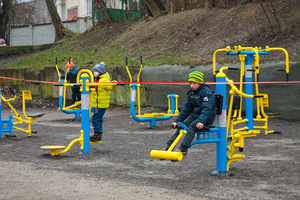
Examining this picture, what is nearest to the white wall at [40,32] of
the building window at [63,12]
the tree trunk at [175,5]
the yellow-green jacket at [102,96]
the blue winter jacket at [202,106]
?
the tree trunk at [175,5]

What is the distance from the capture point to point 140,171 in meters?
5.30

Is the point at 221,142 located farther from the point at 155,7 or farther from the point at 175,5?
the point at 155,7

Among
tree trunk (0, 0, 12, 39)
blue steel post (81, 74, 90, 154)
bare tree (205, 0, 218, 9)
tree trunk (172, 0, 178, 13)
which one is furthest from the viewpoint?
tree trunk (0, 0, 12, 39)

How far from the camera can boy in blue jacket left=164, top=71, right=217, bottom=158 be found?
15.6 ft

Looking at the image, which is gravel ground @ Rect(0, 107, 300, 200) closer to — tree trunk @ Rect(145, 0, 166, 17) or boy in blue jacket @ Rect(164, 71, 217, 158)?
boy in blue jacket @ Rect(164, 71, 217, 158)

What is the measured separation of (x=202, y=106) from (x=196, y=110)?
7.5 inches

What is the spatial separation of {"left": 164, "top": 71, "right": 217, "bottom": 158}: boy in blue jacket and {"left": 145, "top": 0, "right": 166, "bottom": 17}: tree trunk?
16.8 m

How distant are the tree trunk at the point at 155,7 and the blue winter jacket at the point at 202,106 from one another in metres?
16.8

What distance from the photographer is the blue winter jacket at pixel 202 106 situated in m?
4.75

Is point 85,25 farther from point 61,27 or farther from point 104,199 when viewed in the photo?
point 104,199

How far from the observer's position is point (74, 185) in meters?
4.51

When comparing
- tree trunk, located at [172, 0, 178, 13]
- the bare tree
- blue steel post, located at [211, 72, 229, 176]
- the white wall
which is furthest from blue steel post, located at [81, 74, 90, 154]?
the white wall

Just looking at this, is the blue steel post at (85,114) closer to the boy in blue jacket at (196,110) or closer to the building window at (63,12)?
the boy in blue jacket at (196,110)

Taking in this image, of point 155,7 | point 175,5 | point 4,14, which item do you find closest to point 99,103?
point 175,5
